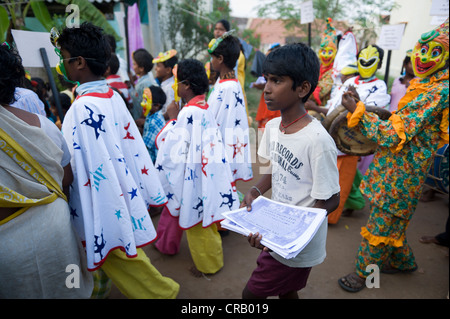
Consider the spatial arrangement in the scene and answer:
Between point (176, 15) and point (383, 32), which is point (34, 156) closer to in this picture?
point (383, 32)

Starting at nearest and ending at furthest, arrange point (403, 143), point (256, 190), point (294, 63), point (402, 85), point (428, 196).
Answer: point (294, 63)
point (256, 190)
point (403, 143)
point (402, 85)
point (428, 196)

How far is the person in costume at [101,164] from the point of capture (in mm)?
1791

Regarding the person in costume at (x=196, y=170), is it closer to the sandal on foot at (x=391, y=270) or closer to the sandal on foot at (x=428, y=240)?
the sandal on foot at (x=391, y=270)

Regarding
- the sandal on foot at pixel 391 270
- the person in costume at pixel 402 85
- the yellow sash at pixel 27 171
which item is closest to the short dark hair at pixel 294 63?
the yellow sash at pixel 27 171

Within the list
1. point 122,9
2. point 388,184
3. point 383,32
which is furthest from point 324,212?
point 122,9

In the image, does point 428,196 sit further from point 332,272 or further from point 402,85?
point 332,272

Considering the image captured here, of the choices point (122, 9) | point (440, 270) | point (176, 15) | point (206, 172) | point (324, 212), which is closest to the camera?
A: point (324, 212)

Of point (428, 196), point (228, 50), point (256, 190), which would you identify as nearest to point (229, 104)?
point (228, 50)

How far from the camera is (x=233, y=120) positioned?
335cm

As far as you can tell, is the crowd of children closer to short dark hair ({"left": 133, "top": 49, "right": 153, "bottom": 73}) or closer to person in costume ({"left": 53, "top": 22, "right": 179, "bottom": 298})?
person in costume ({"left": 53, "top": 22, "right": 179, "bottom": 298})

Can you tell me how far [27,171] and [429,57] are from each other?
8.96ft

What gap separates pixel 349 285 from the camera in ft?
8.64

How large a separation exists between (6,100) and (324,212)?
1762 millimetres

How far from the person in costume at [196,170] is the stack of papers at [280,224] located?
991 millimetres
